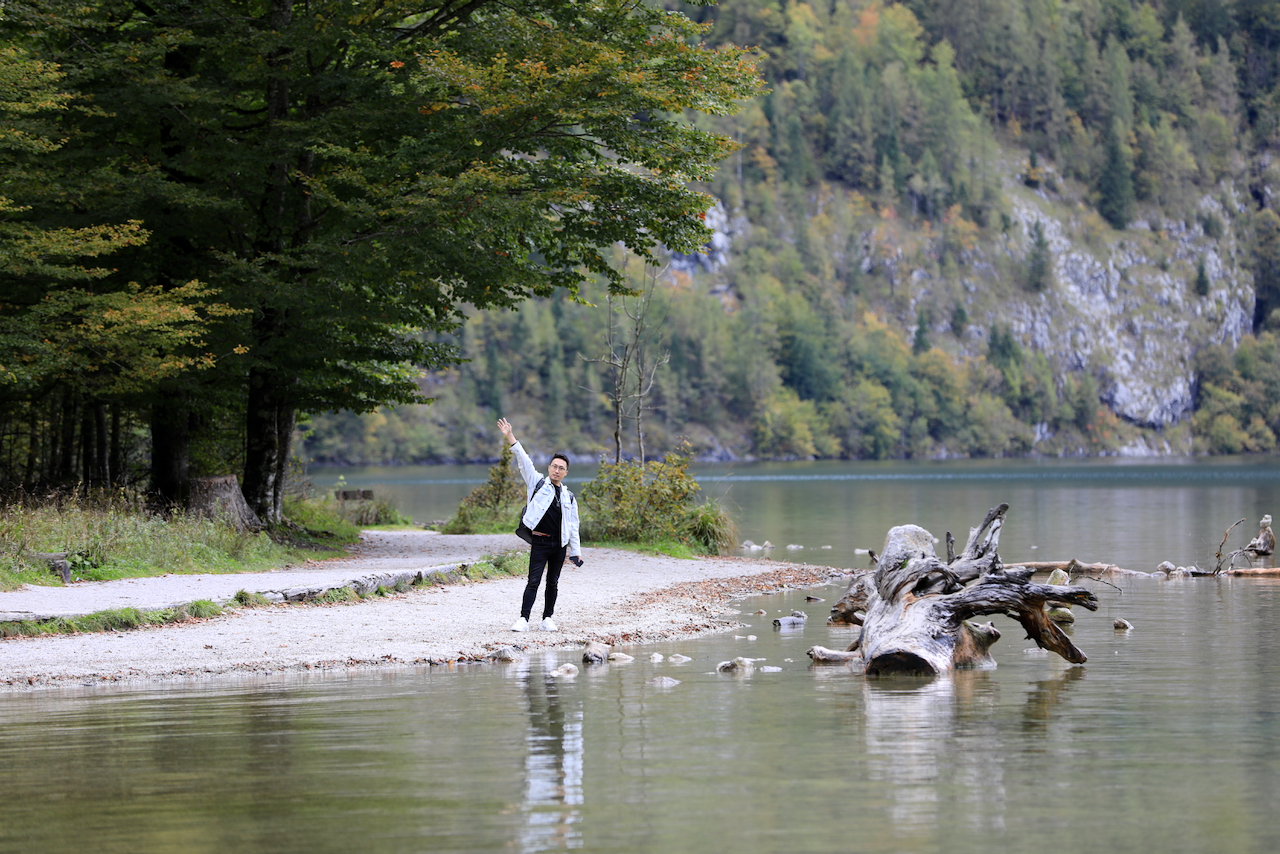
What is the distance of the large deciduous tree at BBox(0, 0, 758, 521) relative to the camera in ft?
74.1

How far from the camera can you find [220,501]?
22.7 m

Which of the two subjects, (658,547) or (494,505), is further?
(494,505)

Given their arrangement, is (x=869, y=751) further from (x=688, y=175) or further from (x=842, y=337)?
(x=842, y=337)

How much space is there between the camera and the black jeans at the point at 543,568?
14781 millimetres

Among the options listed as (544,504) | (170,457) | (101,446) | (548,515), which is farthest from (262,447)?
(544,504)

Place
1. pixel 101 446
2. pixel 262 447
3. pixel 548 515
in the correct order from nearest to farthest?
pixel 548 515 → pixel 262 447 → pixel 101 446

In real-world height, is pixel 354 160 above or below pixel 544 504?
above

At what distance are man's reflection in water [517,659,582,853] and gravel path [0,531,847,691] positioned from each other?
2.49 metres

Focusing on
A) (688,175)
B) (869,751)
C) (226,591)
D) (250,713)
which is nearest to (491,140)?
(688,175)

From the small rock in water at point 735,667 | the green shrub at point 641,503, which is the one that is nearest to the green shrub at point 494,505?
the green shrub at point 641,503

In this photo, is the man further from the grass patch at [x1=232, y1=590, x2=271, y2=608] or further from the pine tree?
the pine tree

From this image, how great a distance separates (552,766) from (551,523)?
6.22 meters

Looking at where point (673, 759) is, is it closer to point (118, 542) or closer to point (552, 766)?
point (552, 766)

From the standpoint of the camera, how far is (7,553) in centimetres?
1681
